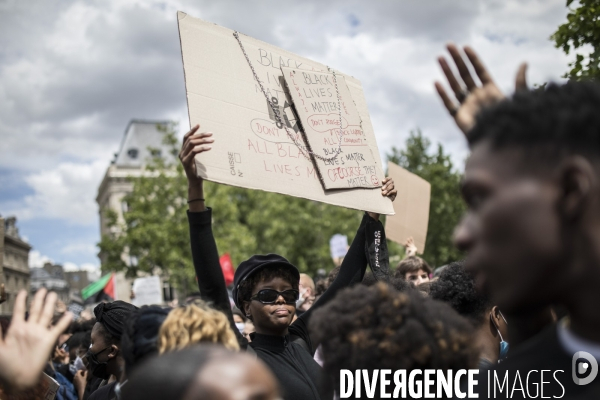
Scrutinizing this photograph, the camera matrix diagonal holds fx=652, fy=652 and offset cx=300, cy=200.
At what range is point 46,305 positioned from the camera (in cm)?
209

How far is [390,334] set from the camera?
1.63 m

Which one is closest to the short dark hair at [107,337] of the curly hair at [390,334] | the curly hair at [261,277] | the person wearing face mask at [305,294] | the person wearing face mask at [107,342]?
the person wearing face mask at [107,342]

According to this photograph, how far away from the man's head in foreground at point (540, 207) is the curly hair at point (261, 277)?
7.04ft

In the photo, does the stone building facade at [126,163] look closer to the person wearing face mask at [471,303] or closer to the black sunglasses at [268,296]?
the black sunglasses at [268,296]

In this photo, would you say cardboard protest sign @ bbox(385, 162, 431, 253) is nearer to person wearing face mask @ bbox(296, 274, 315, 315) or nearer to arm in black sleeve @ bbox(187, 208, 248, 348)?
person wearing face mask @ bbox(296, 274, 315, 315)

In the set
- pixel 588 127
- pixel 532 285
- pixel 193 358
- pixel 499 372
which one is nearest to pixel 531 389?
pixel 499 372

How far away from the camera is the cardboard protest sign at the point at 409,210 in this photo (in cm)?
525

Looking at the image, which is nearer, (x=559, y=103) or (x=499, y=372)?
(x=559, y=103)

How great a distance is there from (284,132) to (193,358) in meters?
2.14

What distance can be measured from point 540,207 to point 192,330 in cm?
121

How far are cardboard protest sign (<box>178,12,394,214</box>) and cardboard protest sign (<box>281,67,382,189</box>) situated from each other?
6 cm

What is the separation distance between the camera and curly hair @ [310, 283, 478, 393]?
5.32 ft

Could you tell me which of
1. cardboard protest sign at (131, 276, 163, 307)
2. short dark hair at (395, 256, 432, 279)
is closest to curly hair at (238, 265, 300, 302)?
short dark hair at (395, 256, 432, 279)

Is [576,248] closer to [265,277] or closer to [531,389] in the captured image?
[531,389]
